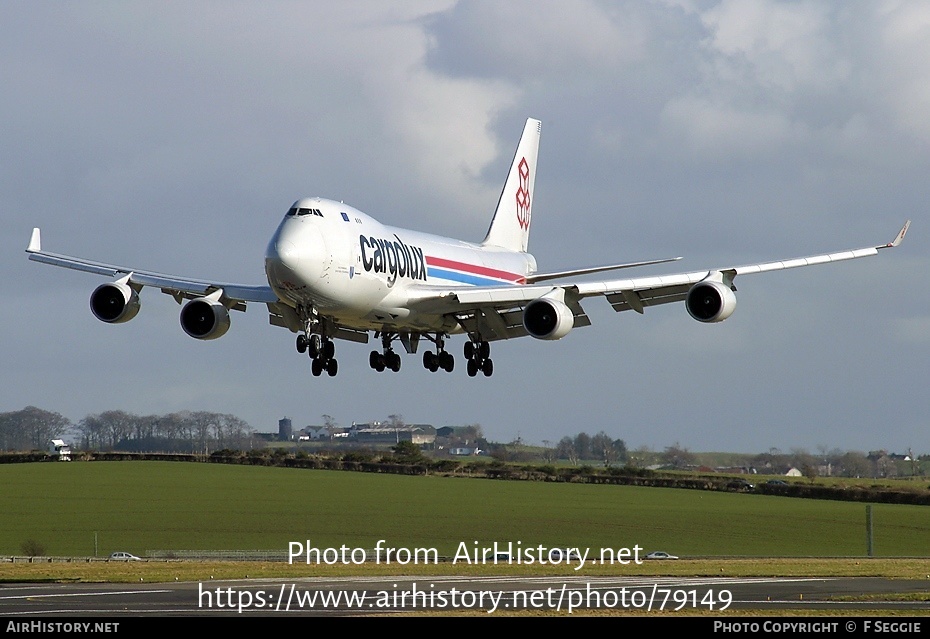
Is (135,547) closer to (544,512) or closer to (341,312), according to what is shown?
(544,512)

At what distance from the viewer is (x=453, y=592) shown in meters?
54.1

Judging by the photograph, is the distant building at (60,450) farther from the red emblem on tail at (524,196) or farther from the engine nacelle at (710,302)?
the engine nacelle at (710,302)

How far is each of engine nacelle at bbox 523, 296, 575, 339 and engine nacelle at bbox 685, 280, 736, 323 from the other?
4802mm

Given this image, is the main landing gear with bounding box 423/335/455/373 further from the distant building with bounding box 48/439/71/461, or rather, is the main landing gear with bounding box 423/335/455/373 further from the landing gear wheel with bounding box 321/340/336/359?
the distant building with bounding box 48/439/71/461

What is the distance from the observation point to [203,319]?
5588 cm

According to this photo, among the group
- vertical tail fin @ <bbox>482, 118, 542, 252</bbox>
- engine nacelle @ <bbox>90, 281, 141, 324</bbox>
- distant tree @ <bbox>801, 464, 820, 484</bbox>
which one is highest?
vertical tail fin @ <bbox>482, 118, 542, 252</bbox>

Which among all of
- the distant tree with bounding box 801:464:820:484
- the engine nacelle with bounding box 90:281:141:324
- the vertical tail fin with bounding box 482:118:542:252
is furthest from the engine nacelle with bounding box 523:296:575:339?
the distant tree with bounding box 801:464:820:484

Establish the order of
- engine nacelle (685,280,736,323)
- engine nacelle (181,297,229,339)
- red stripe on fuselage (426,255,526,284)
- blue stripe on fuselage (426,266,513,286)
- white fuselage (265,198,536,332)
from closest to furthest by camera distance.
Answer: white fuselage (265,198,536,332), engine nacelle (685,280,736,323), engine nacelle (181,297,229,339), blue stripe on fuselage (426,266,513,286), red stripe on fuselage (426,255,526,284)

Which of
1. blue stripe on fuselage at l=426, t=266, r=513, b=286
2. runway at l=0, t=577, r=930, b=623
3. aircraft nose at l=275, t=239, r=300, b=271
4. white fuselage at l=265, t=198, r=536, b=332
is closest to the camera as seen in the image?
runway at l=0, t=577, r=930, b=623

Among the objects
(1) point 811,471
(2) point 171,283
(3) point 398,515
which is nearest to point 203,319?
(2) point 171,283

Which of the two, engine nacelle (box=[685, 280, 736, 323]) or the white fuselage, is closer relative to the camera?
the white fuselage

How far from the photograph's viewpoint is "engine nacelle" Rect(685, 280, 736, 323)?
55.3 metres
